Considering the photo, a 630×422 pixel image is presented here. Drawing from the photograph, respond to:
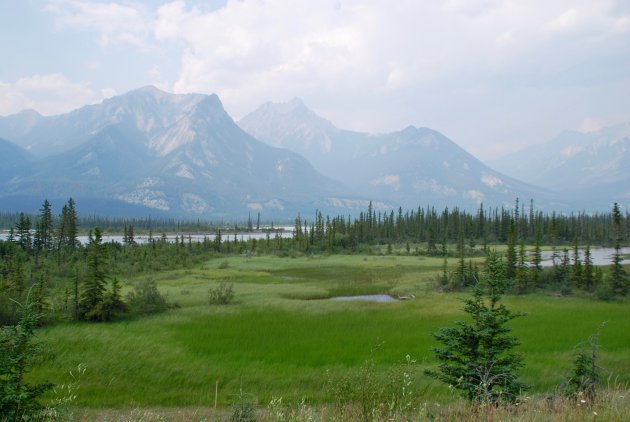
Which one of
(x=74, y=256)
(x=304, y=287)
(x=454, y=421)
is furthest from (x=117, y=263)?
(x=454, y=421)

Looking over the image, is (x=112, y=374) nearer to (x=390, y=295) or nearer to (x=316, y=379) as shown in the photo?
(x=316, y=379)

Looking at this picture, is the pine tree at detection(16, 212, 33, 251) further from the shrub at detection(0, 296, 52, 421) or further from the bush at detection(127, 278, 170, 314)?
the shrub at detection(0, 296, 52, 421)

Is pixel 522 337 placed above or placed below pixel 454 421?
below

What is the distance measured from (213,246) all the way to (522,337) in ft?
275

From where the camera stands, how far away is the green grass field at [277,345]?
655 inches

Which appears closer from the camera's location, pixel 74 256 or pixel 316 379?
pixel 316 379

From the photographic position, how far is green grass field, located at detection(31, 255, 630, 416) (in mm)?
16625

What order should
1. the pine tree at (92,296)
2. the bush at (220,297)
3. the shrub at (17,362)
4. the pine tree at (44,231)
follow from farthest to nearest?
the pine tree at (44,231) < the bush at (220,297) < the pine tree at (92,296) < the shrub at (17,362)

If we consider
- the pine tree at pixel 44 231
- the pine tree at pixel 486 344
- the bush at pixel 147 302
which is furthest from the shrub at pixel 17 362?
the pine tree at pixel 44 231

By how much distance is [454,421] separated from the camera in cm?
847

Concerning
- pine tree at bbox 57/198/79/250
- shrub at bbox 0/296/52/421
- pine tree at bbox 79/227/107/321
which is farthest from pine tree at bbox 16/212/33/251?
shrub at bbox 0/296/52/421

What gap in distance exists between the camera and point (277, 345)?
22.4m

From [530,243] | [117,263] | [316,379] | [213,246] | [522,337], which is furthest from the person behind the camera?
[530,243]

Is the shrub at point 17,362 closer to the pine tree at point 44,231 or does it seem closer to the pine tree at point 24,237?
the pine tree at point 24,237
